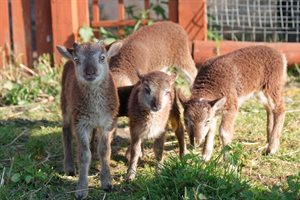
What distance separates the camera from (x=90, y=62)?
6176mm

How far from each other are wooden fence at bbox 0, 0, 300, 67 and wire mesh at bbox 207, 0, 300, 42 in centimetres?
76

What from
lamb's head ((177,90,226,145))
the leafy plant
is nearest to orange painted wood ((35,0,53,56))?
the leafy plant

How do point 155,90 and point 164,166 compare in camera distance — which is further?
point 155,90

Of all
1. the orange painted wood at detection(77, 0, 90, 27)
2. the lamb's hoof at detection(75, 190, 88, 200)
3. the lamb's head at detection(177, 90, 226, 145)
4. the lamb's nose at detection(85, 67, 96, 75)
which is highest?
the orange painted wood at detection(77, 0, 90, 27)

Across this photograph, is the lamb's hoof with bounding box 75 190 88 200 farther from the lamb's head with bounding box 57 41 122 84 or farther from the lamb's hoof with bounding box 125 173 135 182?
the lamb's head with bounding box 57 41 122 84

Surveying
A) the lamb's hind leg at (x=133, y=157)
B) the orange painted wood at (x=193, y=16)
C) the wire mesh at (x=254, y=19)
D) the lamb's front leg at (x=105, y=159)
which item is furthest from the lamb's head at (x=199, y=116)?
the wire mesh at (x=254, y=19)

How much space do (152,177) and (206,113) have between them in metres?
0.93

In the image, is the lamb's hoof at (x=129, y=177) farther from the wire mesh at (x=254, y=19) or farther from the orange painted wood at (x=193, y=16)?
the wire mesh at (x=254, y=19)

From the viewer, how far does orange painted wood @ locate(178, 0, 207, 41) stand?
10297mm

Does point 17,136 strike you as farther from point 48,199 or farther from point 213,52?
point 213,52

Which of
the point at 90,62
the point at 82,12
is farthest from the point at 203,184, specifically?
the point at 82,12

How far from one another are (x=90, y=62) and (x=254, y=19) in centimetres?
594

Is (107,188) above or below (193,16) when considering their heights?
below

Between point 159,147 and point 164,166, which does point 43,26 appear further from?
point 164,166
